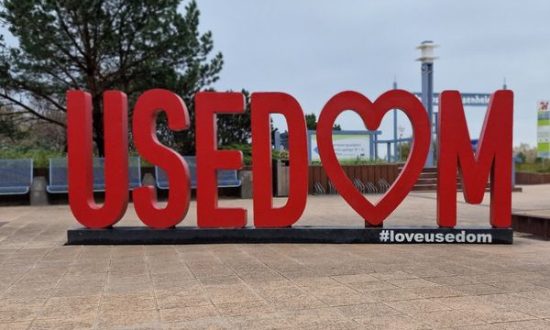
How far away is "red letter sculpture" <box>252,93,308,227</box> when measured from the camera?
8.39 metres

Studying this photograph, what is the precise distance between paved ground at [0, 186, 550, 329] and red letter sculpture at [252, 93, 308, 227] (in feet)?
1.81

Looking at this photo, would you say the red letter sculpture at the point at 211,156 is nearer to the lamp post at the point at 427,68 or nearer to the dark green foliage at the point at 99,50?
the dark green foliage at the point at 99,50

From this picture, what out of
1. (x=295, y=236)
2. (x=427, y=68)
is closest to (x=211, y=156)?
(x=295, y=236)

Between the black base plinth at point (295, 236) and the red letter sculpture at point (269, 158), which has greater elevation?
the red letter sculpture at point (269, 158)

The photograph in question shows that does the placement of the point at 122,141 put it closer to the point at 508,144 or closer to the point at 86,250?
the point at 86,250

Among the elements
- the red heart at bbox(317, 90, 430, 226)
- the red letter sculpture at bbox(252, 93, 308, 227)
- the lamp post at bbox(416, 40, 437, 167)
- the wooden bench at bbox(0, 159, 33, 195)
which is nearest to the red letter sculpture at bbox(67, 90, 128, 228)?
the red letter sculpture at bbox(252, 93, 308, 227)

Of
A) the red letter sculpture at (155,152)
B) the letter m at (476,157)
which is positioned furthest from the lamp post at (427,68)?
the red letter sculpture at (155,152)

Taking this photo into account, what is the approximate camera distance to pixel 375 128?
330 inches

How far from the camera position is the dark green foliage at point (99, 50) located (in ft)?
57.7

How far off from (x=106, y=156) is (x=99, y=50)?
1175cm

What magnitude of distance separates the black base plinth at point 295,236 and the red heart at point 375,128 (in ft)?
1.18

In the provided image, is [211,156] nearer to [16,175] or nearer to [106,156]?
[106,156]

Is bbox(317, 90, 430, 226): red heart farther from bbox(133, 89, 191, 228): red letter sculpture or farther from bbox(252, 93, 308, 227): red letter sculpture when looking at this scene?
bbox(133, 89, 191, 228): red letter sculpture

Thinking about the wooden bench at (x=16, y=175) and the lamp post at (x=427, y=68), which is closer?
the wooden bench at (x=16, y=175)
